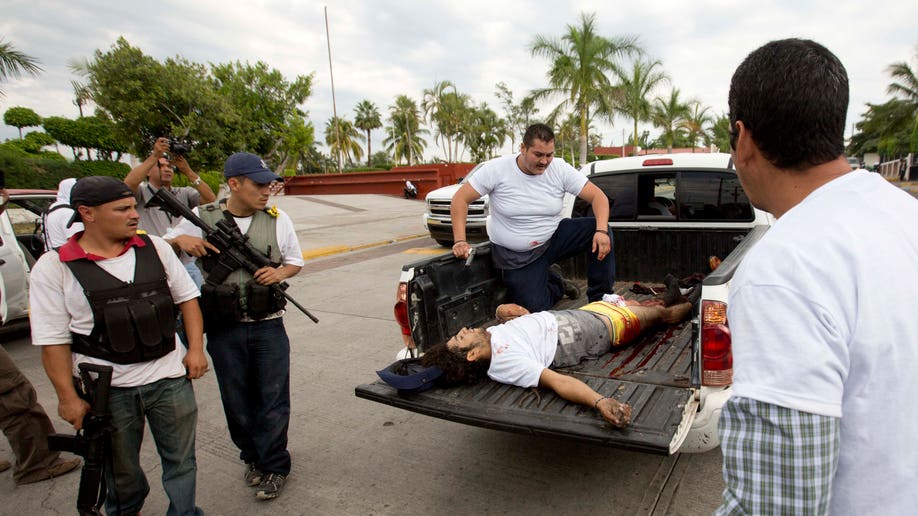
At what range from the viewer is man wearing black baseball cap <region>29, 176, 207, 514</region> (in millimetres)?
2281

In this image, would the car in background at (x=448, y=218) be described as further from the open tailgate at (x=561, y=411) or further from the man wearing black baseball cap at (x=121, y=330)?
the man wearing black baseball cap at (x=121, y=330)

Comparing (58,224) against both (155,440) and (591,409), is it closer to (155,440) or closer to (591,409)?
(155,440)

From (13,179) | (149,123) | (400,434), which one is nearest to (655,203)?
(400,434)

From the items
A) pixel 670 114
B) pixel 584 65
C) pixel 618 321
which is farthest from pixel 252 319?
pixel 670 114

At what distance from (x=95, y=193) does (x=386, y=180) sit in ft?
100

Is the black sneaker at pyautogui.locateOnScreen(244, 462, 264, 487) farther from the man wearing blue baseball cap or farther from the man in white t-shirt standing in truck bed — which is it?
the man in white t-shirt standing in truck bed

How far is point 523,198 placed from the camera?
165 inches

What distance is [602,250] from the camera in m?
4.09

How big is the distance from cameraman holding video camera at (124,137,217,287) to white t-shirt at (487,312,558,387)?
2138 millimetres

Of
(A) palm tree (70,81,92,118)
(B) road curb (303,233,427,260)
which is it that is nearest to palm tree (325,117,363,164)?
(A) palm tree (70,81,92,118)

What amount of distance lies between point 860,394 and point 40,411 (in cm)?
411

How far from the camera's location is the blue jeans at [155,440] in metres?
2.40

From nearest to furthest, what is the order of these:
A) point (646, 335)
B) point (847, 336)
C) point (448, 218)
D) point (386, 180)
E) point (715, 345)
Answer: point (847, 336) → point (715, 345) → point (646, 335) → point (448, 218) → point (386, 180)

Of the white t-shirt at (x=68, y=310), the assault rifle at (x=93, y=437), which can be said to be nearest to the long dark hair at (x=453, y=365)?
the white t-shirt at (x=68, y=310)
